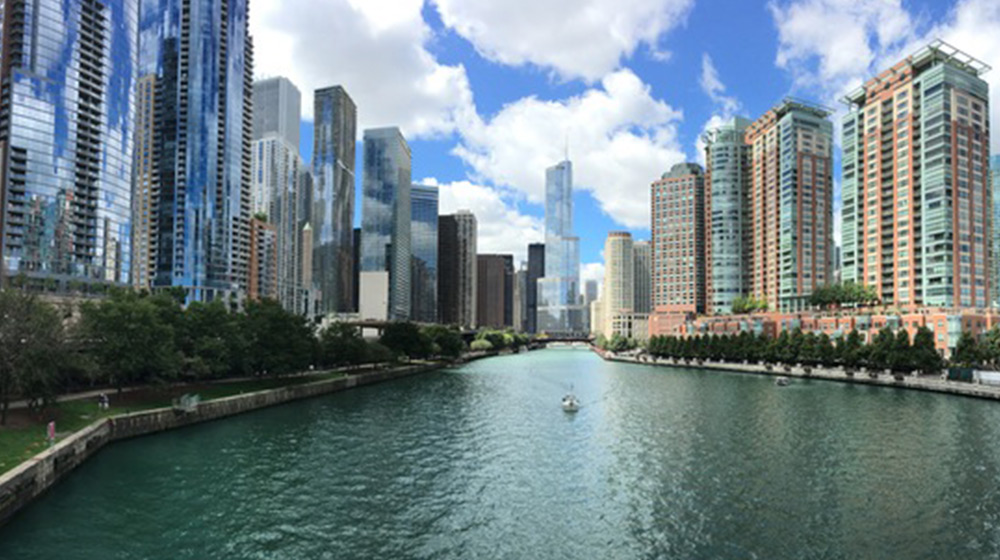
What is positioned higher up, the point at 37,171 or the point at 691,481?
the point at 37,171

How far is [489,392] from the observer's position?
5231 inches

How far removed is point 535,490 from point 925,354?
133442mm

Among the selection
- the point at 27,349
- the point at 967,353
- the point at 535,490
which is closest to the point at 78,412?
the point at 27,349

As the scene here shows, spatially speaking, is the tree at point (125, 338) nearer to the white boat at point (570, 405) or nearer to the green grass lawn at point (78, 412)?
the green grass lawn at point (78, 412)

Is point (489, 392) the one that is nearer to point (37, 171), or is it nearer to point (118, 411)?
point (118, 411)

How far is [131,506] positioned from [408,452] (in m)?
27.3

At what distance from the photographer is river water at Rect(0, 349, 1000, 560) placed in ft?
127

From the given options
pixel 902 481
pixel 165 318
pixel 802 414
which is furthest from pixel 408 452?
pixel 802 414

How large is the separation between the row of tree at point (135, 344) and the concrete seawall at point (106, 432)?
244 inches

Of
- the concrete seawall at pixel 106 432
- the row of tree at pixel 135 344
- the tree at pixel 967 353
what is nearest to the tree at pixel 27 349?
the row of tree at pixel 135 344

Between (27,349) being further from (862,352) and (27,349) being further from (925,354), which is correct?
(862,352)

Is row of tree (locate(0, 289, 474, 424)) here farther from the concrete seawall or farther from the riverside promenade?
the riverside promenade

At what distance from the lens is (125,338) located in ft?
259

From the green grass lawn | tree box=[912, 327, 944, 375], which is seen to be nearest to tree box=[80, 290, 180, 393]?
the green grass lawn
